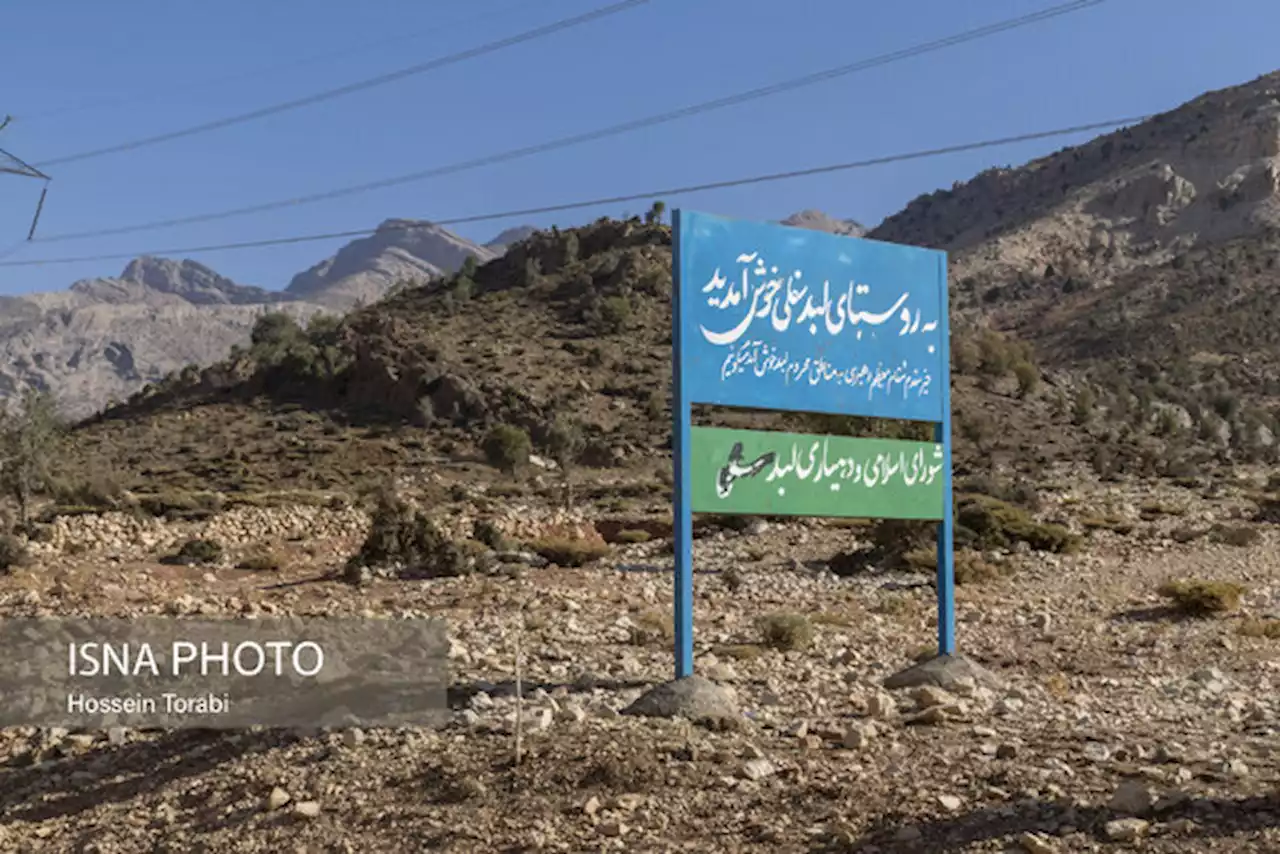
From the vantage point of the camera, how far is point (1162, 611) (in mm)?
16078

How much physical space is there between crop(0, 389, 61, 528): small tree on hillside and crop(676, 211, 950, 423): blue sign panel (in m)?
24.3

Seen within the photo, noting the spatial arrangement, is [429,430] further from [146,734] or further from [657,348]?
[146,734]

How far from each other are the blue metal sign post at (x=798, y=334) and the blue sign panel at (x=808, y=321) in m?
0.01

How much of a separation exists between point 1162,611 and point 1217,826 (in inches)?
424

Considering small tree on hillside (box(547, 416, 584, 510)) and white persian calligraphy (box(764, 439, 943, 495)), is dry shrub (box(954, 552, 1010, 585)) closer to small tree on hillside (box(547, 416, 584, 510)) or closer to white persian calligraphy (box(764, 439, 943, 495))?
white persian calligraphy (box(764, 439, 943, 495))

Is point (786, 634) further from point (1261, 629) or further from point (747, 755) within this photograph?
point (1261, 629)

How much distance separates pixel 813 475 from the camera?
427 inches

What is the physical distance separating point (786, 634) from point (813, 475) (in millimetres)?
Result: 2754

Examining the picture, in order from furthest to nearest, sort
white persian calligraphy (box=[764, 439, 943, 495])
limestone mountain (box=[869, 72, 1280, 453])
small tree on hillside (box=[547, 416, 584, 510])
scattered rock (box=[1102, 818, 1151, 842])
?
1. limestone mountain (box=[869, 72, 1280, 453])
2. small tree on hillside (box=[547, 416, 584, 510])
3. white persian calligraphy (box=[764, 439, 943, 495])
4. scattered rock (box=[1102, 818, 1151, 842])

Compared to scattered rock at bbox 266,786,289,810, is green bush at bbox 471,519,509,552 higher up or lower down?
higher up

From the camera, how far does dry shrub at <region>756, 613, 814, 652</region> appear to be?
42.3ft

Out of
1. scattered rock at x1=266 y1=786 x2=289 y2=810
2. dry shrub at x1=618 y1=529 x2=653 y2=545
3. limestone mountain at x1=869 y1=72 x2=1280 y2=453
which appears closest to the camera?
scattered rock at x1=266 y1=786 x2=289 y2=810

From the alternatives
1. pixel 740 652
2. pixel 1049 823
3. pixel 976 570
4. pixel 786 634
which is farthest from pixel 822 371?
pixel 976 570

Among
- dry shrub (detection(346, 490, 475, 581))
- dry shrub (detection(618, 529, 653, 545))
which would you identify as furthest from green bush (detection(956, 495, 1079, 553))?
dry shrub (detection(346, 490, 475, 581))
